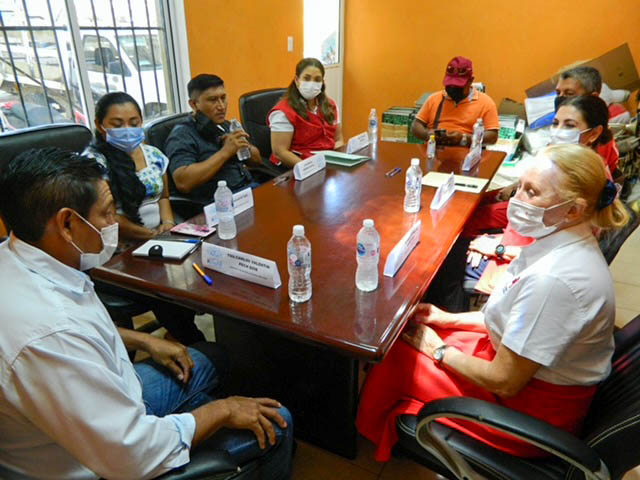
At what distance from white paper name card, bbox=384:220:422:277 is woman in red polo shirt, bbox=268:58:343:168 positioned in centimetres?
131

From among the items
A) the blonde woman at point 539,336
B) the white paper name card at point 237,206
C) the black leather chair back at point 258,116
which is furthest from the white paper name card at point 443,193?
the black leather chair back at point 258,116

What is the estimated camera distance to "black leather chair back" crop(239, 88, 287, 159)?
9.28 feet

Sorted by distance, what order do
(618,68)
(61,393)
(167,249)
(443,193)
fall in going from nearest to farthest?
(61,393)
(167,249)
(443,193)
(618,68)

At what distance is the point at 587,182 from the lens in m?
1.12

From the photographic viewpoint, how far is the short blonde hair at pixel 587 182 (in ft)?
3.68

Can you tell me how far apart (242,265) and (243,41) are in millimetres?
3010

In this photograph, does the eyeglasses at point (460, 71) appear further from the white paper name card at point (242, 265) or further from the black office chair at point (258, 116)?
the white paper name card at point (242, 265)

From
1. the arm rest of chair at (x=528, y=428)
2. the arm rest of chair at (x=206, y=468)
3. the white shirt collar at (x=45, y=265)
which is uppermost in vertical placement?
the white shirt collar at (x=45, y=265)

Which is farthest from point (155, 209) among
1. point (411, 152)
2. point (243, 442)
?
point (411, 152)

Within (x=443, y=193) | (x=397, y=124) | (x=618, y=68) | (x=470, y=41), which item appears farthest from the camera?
(x=470, y=41)

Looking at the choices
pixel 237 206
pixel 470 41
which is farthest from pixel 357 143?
pixel 470 41

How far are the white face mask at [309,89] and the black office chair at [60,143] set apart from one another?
1.25m

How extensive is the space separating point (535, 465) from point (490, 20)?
181 inches

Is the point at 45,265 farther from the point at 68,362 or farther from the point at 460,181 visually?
the point at 460,181
